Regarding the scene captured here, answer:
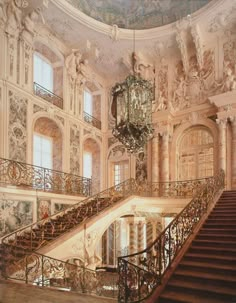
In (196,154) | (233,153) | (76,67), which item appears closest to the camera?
(233,153)

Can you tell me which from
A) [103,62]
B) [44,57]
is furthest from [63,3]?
[103,62]

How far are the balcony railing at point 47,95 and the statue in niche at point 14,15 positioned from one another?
190 cm

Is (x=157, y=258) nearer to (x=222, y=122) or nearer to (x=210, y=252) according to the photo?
(x=210, y=252)

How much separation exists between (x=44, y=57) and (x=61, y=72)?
832mm

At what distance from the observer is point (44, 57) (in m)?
11.8

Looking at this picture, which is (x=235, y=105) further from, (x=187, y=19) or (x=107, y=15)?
(x=107, y=15)

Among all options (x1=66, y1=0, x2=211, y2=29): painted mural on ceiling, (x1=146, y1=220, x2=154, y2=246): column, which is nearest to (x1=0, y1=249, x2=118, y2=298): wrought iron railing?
(x1=146, y1=220, x2=154, y2=246): column

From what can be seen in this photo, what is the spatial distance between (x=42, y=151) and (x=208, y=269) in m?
7.75

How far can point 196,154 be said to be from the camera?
1233 centimetres

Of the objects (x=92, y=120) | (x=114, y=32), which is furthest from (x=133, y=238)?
(x=114, y=32)

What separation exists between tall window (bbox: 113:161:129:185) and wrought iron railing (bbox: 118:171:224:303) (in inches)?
252

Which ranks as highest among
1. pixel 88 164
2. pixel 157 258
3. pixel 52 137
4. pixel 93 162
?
pixel 52 137

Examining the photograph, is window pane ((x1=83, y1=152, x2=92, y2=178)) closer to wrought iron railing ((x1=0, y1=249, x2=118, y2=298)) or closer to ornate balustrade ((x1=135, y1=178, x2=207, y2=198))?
ornate balustrade ((x1=135, y1=178, x2=207, y2=198))

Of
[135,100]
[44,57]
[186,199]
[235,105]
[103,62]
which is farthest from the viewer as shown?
[103,62]
